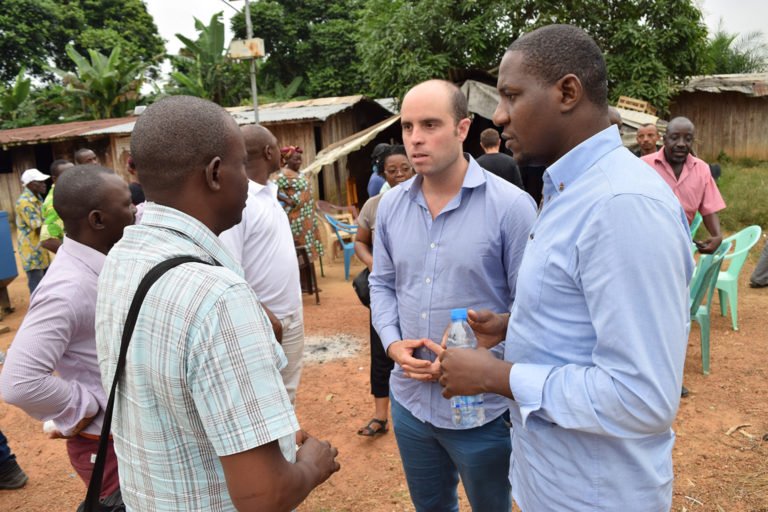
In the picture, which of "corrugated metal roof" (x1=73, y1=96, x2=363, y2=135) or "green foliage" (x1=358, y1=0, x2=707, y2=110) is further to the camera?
"corrugated metal roof" (x1=73, y1=96, x2=363, y2=135)

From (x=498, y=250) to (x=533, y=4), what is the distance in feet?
41.8

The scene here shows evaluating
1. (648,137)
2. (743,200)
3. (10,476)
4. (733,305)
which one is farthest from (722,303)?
(10,476)

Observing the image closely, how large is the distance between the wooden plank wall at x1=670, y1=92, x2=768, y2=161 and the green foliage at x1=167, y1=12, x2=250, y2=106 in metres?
14.9

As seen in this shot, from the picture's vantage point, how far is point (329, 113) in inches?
558

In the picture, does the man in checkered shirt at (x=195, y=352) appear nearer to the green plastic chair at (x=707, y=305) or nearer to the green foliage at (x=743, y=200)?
the green plastic chair at (x=707, y=305)

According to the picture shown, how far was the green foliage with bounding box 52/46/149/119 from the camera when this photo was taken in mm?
19109

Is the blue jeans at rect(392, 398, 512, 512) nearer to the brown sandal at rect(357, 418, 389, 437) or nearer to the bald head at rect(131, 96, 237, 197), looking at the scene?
the bald head at rect(131, 96, 237, 197)

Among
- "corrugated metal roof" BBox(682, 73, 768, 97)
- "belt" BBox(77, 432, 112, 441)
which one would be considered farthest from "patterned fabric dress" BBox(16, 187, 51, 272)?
"corrugated metal roof" BBox(682, 73, 768, 97)

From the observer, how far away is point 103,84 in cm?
1930

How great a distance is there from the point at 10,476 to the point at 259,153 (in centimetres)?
295

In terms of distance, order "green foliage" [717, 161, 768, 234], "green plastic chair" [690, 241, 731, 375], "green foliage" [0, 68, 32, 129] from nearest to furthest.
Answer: "green plastic chair" [690, 241, 731, 375]
"green foliage" [717, 161, 768, 234]
"green foliage" [0, 68, 32, 129]

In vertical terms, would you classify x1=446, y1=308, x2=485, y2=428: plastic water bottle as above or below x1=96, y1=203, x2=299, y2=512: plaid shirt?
below

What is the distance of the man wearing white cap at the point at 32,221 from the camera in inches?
293

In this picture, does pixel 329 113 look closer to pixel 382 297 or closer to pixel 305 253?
pixel 305 253
